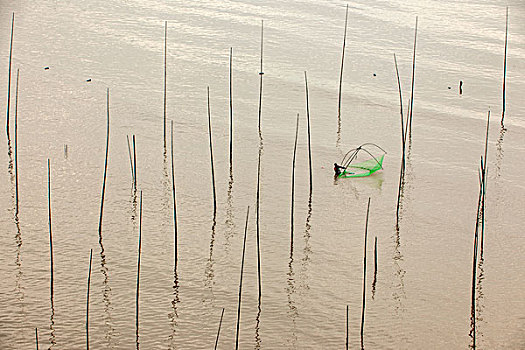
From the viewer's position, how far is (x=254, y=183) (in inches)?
176

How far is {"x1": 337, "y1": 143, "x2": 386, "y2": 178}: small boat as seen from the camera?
4.68m

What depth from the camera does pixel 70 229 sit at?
3850mm

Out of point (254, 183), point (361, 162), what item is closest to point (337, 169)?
point (361, 162)

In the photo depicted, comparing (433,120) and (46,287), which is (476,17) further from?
(46,287)

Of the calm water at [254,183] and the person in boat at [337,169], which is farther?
the person in boat at [337,169]

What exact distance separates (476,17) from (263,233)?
464cm

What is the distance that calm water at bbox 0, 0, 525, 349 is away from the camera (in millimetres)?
3266

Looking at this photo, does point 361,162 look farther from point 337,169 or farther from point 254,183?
point 254,183

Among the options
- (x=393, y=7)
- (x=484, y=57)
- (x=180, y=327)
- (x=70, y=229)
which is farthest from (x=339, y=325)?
(x=393, y=7)

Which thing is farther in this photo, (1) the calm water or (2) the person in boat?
(2) the person in boat

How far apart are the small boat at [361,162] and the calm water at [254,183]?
8cm

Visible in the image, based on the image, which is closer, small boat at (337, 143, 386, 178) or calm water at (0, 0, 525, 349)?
calm water at (0, 0, 525, 349)

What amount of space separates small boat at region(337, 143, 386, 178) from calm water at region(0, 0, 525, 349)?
0.26ft

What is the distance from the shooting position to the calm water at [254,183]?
327cm
